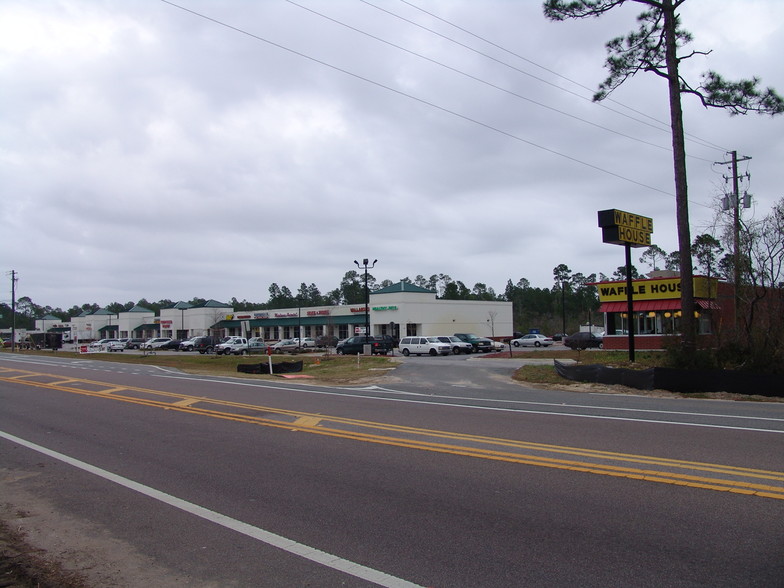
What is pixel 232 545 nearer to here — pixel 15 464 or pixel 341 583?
pixel 341 583

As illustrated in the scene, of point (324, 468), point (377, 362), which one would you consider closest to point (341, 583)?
point (324, 468)

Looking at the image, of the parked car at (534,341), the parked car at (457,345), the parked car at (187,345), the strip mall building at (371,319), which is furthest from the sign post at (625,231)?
the parked car at (187,345)

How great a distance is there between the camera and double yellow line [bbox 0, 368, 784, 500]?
7012 mm

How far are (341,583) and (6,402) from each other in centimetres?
1676

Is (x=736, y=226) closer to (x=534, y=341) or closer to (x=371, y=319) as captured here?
(x=534, y=341)

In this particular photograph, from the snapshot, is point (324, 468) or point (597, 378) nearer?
point (324, 468)

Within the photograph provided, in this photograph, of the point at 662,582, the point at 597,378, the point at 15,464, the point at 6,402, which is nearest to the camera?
the point at 662,582

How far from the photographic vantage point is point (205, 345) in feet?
212

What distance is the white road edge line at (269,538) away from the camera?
4613 millimetres

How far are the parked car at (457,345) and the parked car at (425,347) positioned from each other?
1.91 feet

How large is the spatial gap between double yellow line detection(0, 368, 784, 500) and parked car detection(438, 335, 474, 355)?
34.3m

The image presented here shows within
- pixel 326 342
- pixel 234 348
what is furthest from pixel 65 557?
pixel 326 342

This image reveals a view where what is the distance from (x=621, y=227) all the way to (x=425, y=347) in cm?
2316

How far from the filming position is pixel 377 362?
35.0m
